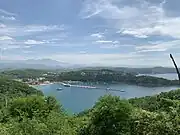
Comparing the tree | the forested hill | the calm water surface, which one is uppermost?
the tree

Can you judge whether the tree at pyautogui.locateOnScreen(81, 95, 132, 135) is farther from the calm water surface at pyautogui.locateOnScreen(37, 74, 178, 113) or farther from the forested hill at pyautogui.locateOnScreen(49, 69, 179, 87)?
the forested hill at pyautogui.locateOnScreen(49, 69, 179, 87)

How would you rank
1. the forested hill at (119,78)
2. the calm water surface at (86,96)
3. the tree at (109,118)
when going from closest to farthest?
the tree at (109,118) < the calm water surface at (86,96) < the forested hill at (119,78)

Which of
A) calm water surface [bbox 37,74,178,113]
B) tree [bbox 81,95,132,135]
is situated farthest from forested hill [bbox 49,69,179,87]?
tree [bbox 81,95,132,135]

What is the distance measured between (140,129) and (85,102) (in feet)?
197

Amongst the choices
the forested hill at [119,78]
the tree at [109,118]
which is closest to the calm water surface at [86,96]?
the forested hill at [119,78]

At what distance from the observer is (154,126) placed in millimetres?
6871

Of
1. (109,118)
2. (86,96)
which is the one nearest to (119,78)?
(86,96)

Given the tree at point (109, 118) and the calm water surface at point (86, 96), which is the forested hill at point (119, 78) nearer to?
the calm water surface at point (86, 96)

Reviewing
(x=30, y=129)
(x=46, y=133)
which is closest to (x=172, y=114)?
(x=46, y=133)

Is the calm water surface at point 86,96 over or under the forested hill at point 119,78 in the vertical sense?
under

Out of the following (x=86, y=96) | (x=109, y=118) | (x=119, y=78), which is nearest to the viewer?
(x=109, y=118)

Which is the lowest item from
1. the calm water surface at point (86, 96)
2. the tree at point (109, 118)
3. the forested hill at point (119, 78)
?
the calm water surface at point (86, 96)

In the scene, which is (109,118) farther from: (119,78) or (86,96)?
(119,78)

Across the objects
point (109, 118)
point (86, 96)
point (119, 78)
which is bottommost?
point (86, 96)
